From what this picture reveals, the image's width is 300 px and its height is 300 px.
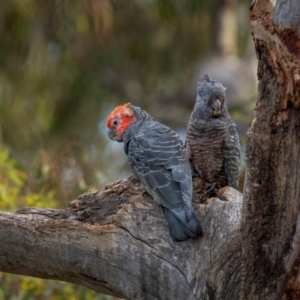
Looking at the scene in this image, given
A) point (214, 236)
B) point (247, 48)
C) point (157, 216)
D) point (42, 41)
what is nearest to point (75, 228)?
point (157, 216)

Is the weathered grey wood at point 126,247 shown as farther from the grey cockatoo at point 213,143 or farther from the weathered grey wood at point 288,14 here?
the weathered grey wood at point 288,14

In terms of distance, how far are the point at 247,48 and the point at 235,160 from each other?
6.09 m

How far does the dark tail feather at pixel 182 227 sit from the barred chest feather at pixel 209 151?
540 mm

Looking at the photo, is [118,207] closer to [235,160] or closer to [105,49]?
[235,160]

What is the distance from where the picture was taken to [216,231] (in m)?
2.47

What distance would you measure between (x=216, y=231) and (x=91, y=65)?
5.37 metres

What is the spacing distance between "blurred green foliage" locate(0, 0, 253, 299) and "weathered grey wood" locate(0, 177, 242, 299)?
77.8 inches

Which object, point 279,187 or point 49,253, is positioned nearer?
point 279,187

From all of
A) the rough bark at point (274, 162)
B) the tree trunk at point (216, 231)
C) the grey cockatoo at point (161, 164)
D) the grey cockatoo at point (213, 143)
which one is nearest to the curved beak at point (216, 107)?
the grey cockatoo at point (213, 143)

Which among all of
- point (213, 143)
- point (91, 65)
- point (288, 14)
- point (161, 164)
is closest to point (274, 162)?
point (288, 14)

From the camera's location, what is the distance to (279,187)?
212 centimetres

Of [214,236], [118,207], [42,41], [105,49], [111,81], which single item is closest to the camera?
[214,236]

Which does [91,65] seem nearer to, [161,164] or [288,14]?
[161,164]

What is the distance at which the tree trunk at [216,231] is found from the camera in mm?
2045
